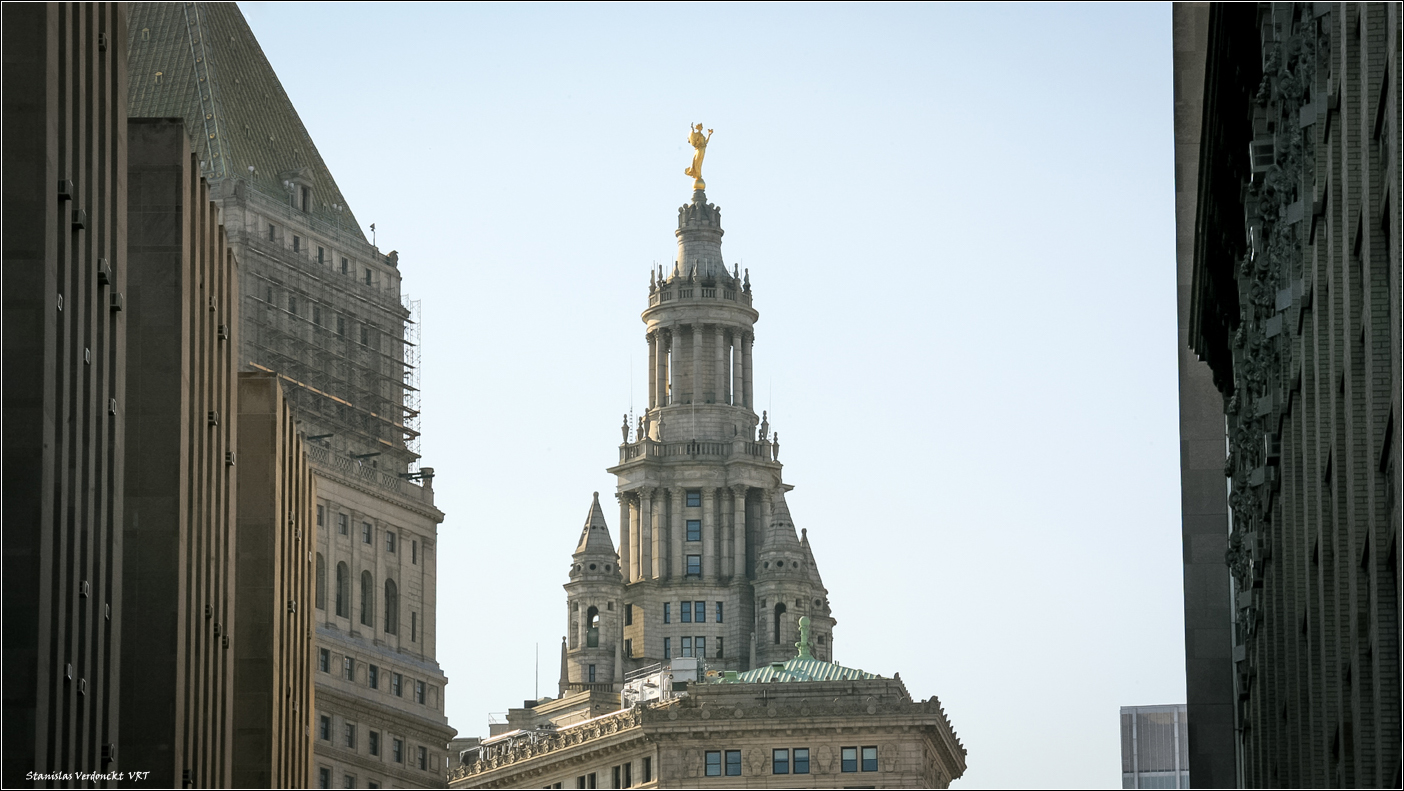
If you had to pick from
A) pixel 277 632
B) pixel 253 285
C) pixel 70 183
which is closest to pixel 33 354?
pixel 70 183

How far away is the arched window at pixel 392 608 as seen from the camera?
184 meters

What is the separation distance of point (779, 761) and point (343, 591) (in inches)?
1083

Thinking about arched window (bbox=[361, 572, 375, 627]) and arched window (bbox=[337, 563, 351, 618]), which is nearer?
arched window (bbox=[337, 563, 351, 618])

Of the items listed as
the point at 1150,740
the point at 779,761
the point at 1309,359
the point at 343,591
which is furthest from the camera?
the point at 1150,740

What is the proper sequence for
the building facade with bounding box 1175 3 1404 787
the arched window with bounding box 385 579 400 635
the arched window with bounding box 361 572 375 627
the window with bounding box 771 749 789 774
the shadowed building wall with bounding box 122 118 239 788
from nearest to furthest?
the building facade with bounding box 1175 3 1404 787
the shadowed building wall with bounding box 122 118 239 788
the window with bounding box 771 749 789 774
the arched window with bounding box 361 572 375 627
the arched window with bounding box 385 579 400 635

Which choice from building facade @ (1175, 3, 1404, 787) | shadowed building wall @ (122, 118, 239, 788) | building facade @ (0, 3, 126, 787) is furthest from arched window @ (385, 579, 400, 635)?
building facade @ (0, 3, 126, 787)

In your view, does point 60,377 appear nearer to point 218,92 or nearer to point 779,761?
point 779,761

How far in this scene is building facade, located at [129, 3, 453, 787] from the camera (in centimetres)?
17562

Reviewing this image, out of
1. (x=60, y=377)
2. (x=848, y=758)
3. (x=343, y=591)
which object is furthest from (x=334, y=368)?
(x=60, y=377)

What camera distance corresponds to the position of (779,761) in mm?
175625

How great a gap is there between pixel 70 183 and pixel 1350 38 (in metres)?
20.0

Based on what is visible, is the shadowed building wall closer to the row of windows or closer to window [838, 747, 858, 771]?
the row of windows

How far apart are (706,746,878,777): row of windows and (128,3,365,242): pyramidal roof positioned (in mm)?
42252

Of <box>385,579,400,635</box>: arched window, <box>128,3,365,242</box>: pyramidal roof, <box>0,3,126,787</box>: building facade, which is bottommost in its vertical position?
<box>0,3,126,787</box>: building facade
